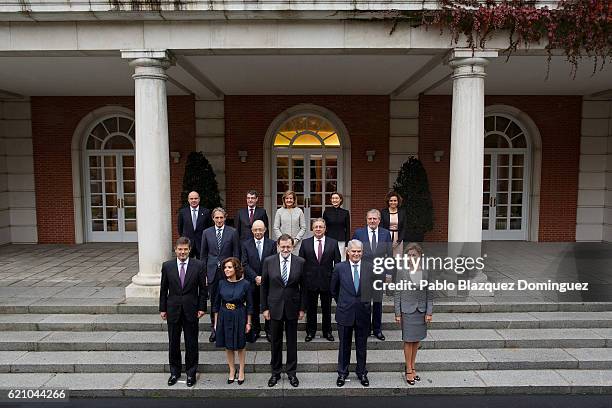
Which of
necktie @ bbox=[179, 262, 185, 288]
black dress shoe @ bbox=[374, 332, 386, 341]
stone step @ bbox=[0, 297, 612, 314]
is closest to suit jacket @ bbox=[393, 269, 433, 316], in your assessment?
black dress shoe @ bbox=[374, 332, 386, 341]

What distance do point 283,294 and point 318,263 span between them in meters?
0.80

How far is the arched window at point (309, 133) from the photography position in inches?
456

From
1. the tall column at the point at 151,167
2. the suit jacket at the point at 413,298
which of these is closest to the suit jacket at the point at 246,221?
the tall column at the point at 151,167

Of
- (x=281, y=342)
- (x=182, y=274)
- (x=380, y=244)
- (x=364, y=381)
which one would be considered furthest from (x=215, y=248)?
(x=364, y=381)

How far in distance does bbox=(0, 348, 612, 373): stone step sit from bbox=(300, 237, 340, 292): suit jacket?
3.18 feet

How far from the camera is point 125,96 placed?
11438mm

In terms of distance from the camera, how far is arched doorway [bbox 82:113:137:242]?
11.8m

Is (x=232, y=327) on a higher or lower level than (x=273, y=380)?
higher

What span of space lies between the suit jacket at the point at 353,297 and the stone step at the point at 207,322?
1479mm

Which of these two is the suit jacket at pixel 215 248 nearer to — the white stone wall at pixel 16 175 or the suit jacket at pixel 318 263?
the suit jacket at pixel 318 263

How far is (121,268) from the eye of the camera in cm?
873

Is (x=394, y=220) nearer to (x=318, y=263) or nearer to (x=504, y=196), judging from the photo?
(x=318, y=263)

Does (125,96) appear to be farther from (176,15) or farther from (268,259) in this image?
(268,259)

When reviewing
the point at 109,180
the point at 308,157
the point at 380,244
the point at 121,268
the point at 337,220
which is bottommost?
the point at 121,268
